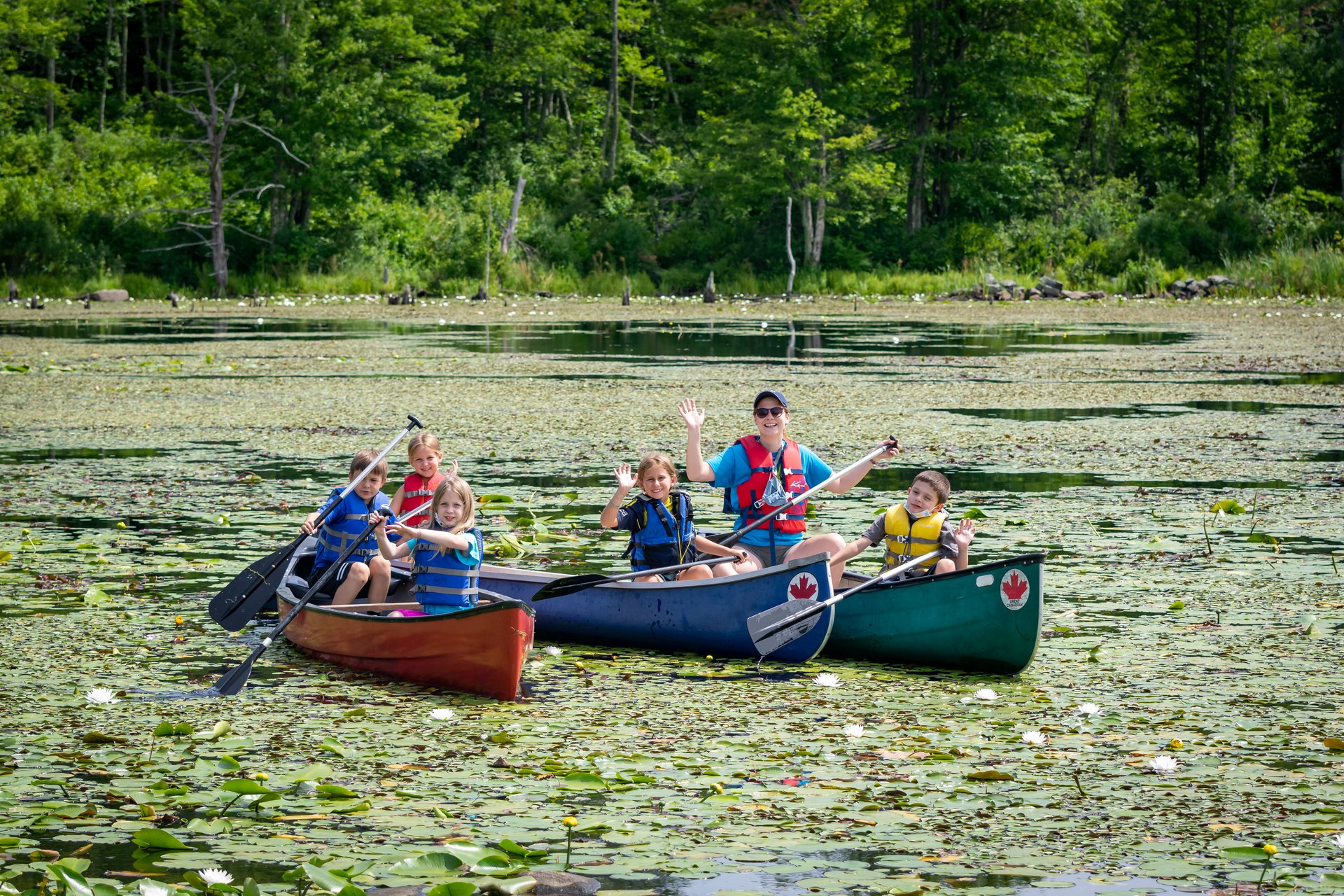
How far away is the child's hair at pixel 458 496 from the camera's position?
6535 millimetres

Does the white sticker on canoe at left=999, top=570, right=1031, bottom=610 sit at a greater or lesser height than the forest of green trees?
lesser

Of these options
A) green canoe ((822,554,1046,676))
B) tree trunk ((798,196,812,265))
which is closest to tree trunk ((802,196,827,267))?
tree trunk ((798,196,812,265))

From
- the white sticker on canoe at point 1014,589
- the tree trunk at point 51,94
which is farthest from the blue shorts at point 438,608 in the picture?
the tree trunk at point 51,94

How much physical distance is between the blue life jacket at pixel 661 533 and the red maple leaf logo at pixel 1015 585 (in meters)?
1.73

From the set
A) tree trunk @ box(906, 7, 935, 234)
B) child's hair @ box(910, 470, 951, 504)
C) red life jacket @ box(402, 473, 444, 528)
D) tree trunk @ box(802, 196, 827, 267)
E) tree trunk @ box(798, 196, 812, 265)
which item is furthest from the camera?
tree trunk @ box(906, 7, 935, 234)

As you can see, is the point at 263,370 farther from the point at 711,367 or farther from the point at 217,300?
the point at 217,300

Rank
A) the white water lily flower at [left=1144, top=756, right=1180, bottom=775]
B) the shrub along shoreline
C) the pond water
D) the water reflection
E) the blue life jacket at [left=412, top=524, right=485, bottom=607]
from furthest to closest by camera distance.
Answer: the shrub along shoreline, the water reflection, the blue life jacket at [left=412, top=524, right=485, bottom=607], the white water lily flower at [left=1144, top=756, right=1180, bottom=775], the pond water

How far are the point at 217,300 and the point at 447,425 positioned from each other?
27398mm

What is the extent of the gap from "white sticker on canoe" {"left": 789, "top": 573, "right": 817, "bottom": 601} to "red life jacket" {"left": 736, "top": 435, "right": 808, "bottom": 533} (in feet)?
3.47

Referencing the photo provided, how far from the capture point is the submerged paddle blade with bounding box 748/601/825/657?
647cm

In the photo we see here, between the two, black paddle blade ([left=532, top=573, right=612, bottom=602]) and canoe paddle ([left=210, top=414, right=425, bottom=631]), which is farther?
canoe paddle ([left=210, top=414, right=425, bottom=631])

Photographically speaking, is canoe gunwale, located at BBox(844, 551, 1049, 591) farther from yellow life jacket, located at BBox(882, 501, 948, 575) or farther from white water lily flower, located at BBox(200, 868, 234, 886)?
white water lily flower, located at BBox(200, 868, 234, 886)

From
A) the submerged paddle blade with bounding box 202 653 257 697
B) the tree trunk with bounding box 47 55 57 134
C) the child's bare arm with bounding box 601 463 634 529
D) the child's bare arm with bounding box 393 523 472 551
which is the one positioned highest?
the tree trunk with bounding box 47 55 57 134

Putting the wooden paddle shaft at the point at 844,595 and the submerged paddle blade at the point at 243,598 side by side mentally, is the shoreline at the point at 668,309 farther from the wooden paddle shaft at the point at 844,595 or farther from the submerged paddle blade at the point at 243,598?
the wooden paddle shaft at the point at 844,595
